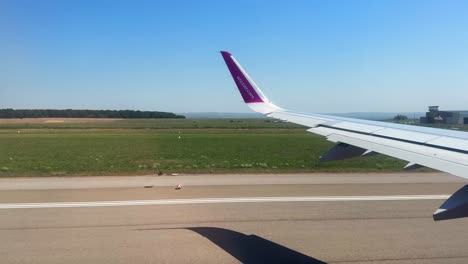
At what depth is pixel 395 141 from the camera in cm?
568

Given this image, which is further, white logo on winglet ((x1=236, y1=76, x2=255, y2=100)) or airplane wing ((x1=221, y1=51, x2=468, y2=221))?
white logo on winglet ((x1=236, y1=76, x2=255, y2=100))

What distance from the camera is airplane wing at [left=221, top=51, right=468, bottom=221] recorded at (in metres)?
3.89

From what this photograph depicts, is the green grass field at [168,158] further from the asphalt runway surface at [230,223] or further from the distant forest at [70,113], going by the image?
the distant forest at [70,113]

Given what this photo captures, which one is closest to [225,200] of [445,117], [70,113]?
[445,117]

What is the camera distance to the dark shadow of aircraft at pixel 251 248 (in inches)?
248

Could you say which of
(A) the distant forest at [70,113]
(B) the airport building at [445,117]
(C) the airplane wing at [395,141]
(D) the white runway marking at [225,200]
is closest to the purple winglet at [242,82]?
(C) the airplane wing at [395,141]

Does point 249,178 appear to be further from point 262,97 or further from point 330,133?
point 330,133

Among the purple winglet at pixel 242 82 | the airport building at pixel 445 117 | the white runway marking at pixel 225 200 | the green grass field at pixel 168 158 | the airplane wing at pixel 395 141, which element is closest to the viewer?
Result: the airplane wing at pixel 395 141

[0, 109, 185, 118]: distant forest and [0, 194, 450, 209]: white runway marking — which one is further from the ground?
[0, 109, 185, 118]: distant forest

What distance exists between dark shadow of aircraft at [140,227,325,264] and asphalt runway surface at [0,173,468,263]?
2 centimetres

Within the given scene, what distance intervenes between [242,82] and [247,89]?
25cm

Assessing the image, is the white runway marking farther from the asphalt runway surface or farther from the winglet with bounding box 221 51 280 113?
the winglet with bounding box 221 51 280 113

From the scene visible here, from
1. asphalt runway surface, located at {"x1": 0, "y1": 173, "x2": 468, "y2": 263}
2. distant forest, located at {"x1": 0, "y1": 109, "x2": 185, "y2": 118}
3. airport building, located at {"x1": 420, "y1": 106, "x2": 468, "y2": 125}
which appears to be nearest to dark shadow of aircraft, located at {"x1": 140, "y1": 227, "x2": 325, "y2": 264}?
asphalt runway surface, located at {"x1": 0, "y1": 173, "x2": 468, "y2": 263}

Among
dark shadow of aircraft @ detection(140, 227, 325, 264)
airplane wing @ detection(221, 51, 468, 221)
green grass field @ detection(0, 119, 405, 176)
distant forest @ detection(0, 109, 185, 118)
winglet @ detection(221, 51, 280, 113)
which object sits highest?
distant forest @ detection(0, 109, 185, 118)
